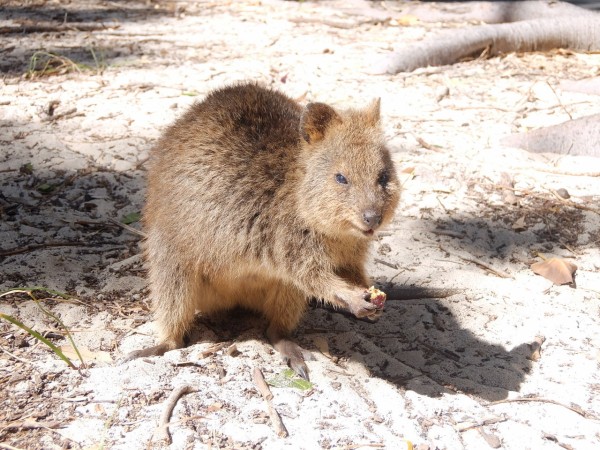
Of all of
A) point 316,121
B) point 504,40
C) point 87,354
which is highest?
point 316,121

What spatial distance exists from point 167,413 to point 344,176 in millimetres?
1348

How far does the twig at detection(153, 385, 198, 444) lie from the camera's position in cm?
277

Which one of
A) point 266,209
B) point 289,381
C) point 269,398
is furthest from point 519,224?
point 269,398

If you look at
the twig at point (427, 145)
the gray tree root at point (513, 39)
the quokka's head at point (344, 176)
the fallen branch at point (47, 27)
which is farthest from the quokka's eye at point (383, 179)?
A: the fallen branch at point (47, 27)

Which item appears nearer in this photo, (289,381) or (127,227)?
(289,381)

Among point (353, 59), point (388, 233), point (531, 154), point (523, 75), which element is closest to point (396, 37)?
point (353, 59)

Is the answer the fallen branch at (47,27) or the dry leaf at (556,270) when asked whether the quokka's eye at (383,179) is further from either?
the fallen branch at (47,27)

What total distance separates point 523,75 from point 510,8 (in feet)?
7.40

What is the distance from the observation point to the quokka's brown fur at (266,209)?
133 inches

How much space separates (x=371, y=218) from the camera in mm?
3201

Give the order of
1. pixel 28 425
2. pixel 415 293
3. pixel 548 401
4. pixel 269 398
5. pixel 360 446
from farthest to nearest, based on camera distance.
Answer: pixel 415 293, pixel 548 401, pixel 269 398, pixel 360 446, pixel 28 425

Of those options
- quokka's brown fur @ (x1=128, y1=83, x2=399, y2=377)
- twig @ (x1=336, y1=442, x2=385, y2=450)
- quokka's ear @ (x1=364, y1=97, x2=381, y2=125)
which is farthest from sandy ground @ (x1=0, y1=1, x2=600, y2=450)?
quokka's ear @ (x1=364, y1=97, x2=381, y2=125)

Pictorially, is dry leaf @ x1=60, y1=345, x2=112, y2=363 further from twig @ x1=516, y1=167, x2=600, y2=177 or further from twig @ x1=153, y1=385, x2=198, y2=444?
twig @ x1=516, y1=167, x2=600, y2=177

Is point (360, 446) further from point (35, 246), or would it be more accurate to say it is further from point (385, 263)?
point (35, 246)
